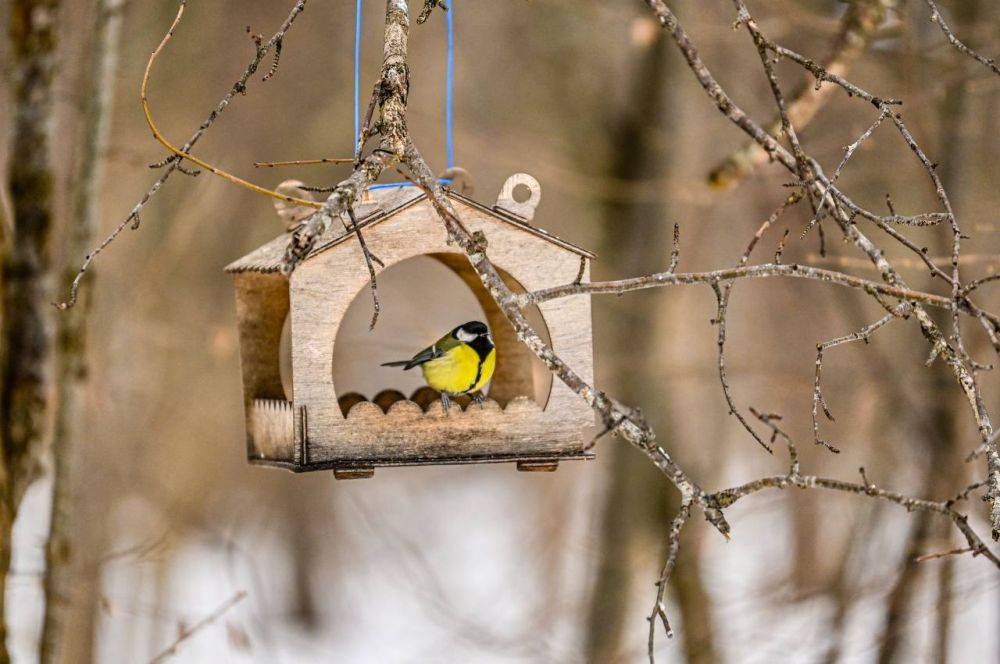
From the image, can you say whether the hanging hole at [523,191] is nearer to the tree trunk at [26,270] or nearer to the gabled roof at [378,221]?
the gabled roof at [378,221]

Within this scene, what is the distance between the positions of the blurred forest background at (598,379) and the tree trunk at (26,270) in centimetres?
11

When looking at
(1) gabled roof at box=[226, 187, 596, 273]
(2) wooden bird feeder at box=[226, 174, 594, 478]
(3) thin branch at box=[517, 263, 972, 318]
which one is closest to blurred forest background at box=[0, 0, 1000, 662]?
(1) gabled roof at box=[226, 187, 596, 273]

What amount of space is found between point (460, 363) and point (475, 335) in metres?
0.12

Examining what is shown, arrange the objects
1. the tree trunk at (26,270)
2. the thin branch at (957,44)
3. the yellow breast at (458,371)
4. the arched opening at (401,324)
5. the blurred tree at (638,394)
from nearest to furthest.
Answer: the thin branch at (957,44), the yellow breast at (458,371), the tree trunk at (26,270), the blurred tree at (638,394), the arched opening at (401,324)

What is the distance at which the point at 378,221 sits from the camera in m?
2.83

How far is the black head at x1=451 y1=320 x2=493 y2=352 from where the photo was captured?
10.3 feet

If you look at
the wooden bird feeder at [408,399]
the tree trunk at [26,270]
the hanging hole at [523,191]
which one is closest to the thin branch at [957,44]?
the wooden bird feeder at [408,399]

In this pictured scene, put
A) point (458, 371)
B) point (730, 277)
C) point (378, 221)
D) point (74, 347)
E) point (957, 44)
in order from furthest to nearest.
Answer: point (74, 347) → point (458, 371) → point (378, 221) → point (957, 44) → point (730, 277)

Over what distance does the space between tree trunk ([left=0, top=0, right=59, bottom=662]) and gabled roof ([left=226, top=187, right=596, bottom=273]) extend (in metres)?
0.94

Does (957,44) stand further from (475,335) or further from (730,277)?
(475,335)

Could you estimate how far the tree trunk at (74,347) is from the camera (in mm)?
3867

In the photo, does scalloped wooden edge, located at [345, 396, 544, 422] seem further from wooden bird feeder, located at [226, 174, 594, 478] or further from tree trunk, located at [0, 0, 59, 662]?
tree trunk, located at [0, 0, 59, 662]

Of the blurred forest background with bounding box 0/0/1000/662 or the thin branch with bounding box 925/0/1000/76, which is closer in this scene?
the thin branch with bounding box 925/0/1000/76

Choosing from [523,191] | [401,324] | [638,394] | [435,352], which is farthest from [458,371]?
[401,324]
